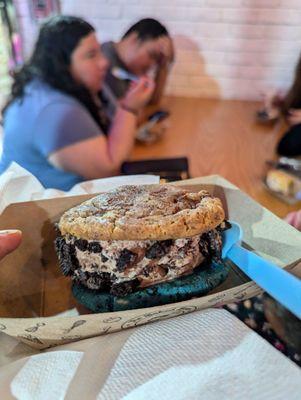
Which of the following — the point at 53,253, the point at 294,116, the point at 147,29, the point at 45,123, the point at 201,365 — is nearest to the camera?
the point at 201,365

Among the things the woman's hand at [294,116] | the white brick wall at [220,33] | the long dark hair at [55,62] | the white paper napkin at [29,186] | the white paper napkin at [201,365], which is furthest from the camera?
the woman's hand at [294,116]

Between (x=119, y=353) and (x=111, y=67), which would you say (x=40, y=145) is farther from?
(x=119, y=353)

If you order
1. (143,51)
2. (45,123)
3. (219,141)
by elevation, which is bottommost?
(219,141)

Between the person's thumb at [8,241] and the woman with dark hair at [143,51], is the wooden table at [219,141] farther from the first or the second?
the person's thumb at [8,241]

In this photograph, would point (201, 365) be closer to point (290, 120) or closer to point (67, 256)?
point (67, 256)

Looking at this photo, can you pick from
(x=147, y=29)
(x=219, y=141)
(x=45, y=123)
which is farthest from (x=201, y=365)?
(x=219, y=141)

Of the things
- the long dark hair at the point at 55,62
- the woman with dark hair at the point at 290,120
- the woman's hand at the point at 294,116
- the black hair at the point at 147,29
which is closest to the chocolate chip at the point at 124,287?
the black hair at the point at 147,29

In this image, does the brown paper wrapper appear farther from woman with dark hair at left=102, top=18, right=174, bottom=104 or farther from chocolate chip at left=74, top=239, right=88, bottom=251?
woman with dark hair at left=102, top=18, right=174, bottom=104
